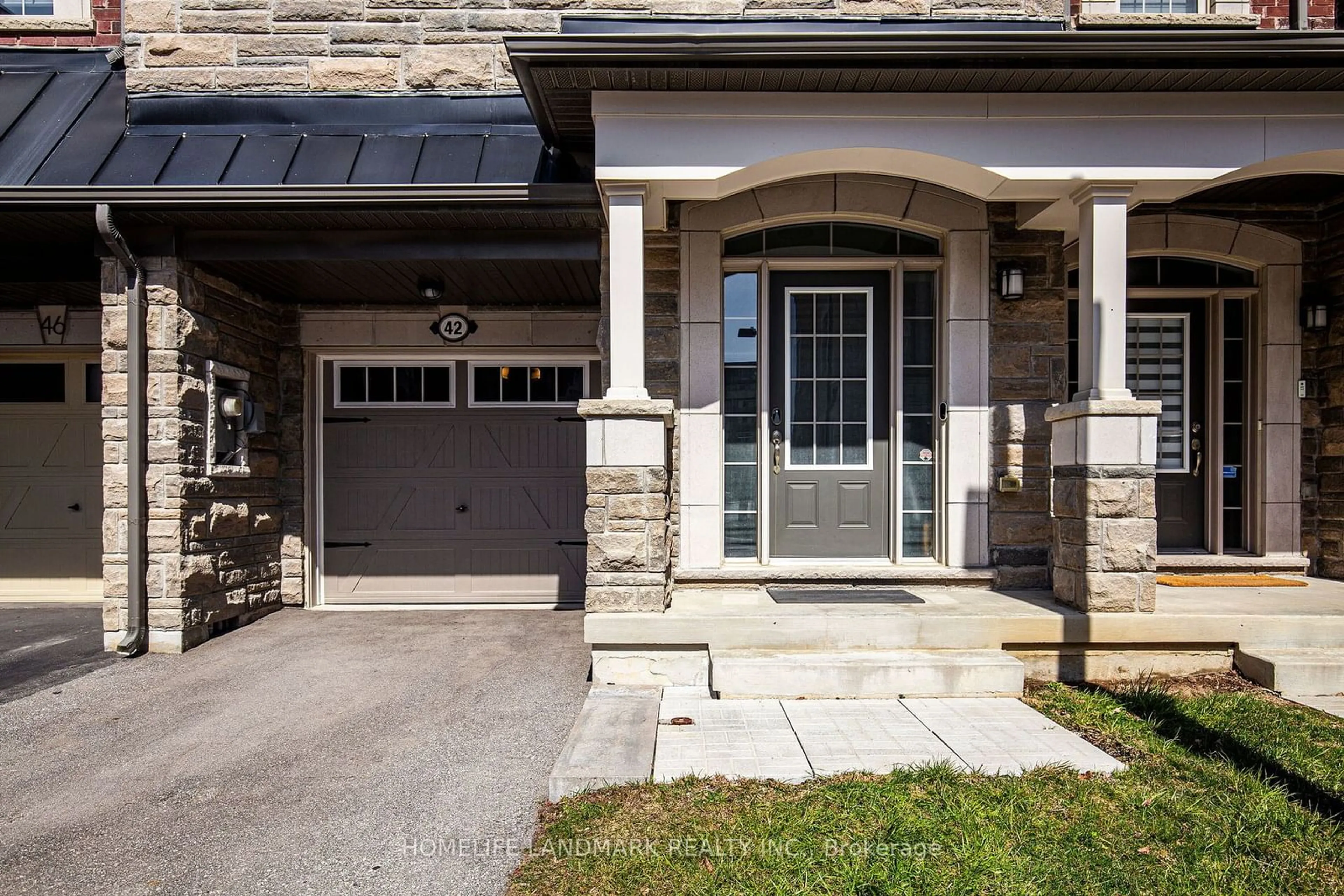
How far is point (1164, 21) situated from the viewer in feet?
17.4

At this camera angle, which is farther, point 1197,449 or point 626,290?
point 1197,449

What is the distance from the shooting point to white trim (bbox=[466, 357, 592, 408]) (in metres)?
6.52

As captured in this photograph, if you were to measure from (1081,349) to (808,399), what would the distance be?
1.71 metres

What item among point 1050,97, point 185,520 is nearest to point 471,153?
point 185,520

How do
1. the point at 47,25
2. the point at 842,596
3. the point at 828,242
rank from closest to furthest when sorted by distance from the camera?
the point at 842,596, the point at 828,242, the point at 47,25

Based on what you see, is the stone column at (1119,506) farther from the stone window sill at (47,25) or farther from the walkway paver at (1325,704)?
the stone window sill at (47,25)

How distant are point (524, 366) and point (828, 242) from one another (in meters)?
2.86

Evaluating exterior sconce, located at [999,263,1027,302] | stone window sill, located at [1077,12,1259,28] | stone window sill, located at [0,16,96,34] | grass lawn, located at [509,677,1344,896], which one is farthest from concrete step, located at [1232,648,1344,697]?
stone window sill, located at [0,16,96,34]

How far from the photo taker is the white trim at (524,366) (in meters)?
6.52

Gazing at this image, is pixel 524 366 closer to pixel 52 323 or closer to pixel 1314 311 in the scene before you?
pixel 52 323

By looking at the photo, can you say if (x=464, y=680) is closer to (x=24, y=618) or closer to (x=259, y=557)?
(x=259, y=557)

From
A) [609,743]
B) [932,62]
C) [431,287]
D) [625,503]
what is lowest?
[609,743]

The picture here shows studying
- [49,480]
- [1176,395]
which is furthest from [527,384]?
[1176,395]

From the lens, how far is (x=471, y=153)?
196 inches
